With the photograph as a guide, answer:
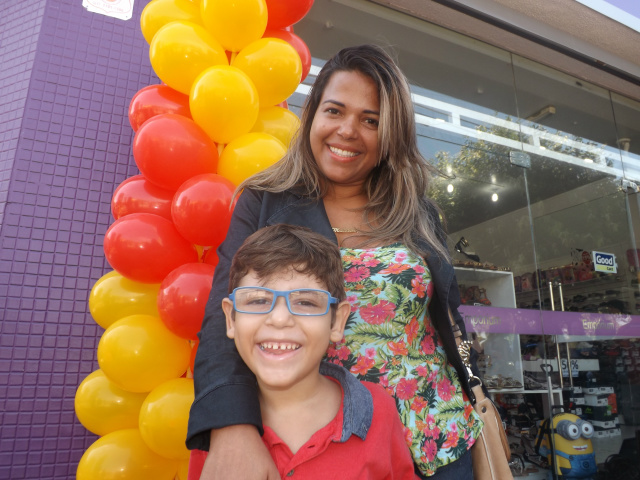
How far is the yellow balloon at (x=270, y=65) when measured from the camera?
1.86m

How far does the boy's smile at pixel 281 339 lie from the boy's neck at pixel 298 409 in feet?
0.06

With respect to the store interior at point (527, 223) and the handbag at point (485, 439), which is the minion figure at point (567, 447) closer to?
the store interior at point (527, 223)

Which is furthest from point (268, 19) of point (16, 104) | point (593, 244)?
point (593, 244)

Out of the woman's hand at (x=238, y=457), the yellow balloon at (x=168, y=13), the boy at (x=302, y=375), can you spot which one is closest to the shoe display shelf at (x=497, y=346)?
the yellow balloon at (x=168, y=13)

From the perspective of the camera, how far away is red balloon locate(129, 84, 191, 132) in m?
1.87

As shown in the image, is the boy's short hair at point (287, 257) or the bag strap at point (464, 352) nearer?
the boy's short hair at point (287, 257)

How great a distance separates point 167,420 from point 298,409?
81cm

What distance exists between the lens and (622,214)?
463 cm

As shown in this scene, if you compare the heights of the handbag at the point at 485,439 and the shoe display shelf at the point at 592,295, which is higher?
the shoe display shelf at the point at 592,295

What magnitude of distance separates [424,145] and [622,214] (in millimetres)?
2417

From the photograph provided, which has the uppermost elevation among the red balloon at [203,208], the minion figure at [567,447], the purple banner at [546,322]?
the red balloon at [203,208]

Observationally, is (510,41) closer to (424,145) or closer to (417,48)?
(417,48)

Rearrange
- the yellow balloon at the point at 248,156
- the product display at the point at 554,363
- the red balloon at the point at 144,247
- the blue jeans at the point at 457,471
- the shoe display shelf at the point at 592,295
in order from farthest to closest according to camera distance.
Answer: the shoe display shelf at the point at 592,295
the product display at the point at 554,363
the yellow balloon at the point at 248,156
the red balloon at the point at 144,247
the blue jeans at the point at 457,471

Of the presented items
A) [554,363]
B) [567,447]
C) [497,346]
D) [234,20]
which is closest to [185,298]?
[234,20]
